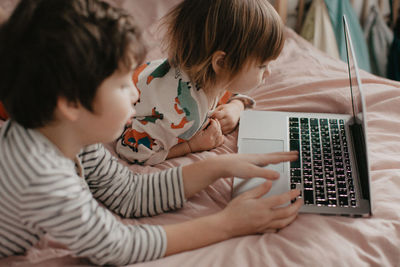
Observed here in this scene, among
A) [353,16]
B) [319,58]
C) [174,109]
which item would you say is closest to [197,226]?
[174,109]

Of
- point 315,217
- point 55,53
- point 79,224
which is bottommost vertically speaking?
point 315,217

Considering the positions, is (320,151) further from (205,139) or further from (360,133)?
(205,139)

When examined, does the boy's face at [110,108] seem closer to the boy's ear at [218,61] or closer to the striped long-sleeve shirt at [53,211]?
the striped long-sleeve shirt at [53,211]

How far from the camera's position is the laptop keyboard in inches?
35.1

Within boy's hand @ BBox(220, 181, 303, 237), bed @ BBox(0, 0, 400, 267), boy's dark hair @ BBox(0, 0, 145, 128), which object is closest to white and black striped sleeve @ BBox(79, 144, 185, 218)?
bed @ BBox(0, 0, 400, 267)

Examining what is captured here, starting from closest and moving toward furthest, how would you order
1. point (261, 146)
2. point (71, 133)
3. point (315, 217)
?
point (71, 133), point (315, 217), point (261, 146)

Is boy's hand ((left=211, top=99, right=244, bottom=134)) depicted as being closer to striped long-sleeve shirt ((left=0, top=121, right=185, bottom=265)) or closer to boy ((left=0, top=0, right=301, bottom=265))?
boy ((left=0, top=0, right=301, bottom=265))

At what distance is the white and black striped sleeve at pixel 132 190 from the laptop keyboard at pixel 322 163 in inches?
10.6

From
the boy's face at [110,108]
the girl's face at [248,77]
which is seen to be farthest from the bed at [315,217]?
the boy's face at [110,108]

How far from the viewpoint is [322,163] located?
98 cm

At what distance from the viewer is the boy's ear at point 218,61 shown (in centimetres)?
103

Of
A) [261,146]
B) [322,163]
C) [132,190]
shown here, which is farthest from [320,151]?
[132,190]

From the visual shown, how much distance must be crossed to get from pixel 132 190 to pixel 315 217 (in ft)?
1.27

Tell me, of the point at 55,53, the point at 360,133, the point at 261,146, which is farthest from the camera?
the point at 261,146
